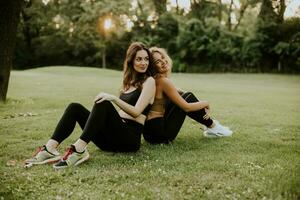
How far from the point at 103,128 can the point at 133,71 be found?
123 cm

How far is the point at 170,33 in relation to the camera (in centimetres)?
5416

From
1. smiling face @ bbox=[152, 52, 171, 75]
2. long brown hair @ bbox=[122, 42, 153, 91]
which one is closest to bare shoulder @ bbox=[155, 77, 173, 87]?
smiling face @ bbox=[152, 52, 171, 75]

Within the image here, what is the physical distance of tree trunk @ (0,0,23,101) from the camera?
13.3 meters

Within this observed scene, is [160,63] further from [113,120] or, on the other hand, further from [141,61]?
[113,120]

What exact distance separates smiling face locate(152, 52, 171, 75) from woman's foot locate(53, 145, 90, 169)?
6.56 ft

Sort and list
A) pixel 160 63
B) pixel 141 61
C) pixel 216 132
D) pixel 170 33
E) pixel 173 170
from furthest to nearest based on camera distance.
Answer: pixel 170 33
pixel 216 132
pixel 160 63
pixel 141 61
pixel 173 170

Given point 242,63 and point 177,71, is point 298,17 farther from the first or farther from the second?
point 177,71

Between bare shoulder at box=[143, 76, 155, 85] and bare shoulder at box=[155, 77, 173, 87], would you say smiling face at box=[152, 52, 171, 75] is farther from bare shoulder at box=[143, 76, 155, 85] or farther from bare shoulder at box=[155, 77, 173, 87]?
bare shoulder at box=[143, 76, 155, 85]

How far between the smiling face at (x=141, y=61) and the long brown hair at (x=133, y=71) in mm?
55

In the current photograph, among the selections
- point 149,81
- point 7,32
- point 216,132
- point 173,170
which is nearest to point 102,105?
point 149,81

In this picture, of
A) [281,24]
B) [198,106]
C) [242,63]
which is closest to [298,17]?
[281,24]

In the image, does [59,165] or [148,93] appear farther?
[148,93]

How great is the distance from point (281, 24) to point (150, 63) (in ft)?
Answer: 136

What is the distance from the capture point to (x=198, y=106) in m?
7.67
